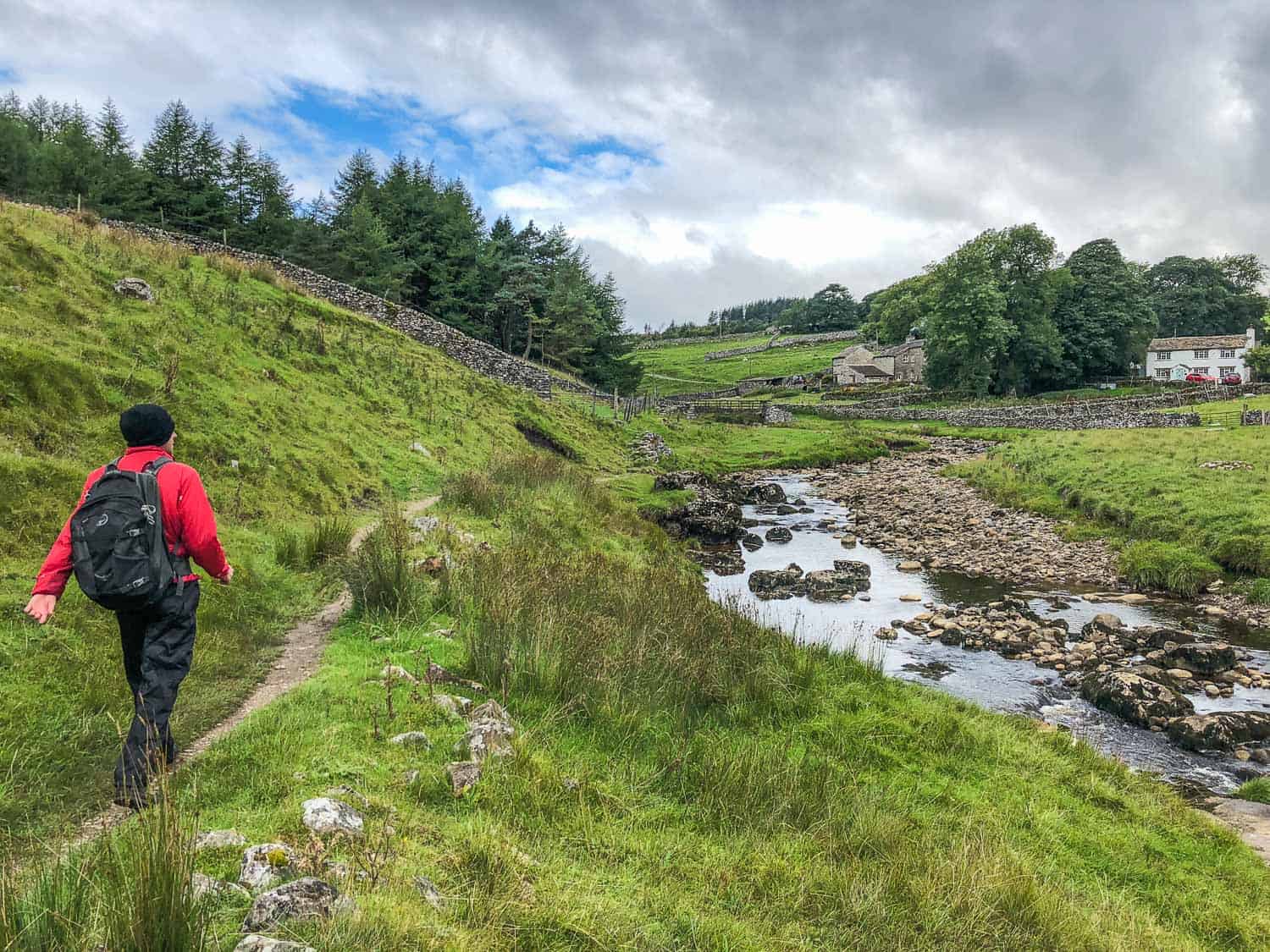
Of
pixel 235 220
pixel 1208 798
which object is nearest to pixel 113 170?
pixel 235 220

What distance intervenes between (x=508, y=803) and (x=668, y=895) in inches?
53.3

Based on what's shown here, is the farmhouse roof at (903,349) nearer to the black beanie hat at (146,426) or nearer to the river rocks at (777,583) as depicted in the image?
the river rocks at (777,583)

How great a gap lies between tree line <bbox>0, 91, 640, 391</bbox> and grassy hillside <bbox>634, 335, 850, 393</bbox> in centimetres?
3905

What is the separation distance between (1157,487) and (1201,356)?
3192 inches

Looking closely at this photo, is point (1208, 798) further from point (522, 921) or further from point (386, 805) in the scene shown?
point (386, 805)

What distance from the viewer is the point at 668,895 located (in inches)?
187

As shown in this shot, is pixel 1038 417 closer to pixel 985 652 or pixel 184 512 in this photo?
pixel 985 652

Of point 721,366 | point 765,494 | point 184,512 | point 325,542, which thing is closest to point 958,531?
point 765,494

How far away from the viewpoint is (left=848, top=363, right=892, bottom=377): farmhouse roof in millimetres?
103062

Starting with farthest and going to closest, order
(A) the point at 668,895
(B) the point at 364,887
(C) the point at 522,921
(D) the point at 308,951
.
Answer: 1. (A) the point at 668,895
2. (C) the point at 522,921
3. (B) the point at 364,887
4. (D) the point at 308,951

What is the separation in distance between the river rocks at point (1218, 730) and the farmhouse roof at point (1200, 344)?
319ft

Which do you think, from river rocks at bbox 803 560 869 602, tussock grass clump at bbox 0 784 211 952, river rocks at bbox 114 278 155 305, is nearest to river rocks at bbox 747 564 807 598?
river rocks at bbox 803 560 869 602

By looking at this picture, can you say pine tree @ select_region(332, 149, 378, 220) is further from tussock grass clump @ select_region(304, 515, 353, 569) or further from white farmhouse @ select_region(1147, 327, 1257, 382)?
white farmhouse @ select_region(1147, 327, 1257, 382)

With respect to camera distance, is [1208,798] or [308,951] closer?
[308,951]
